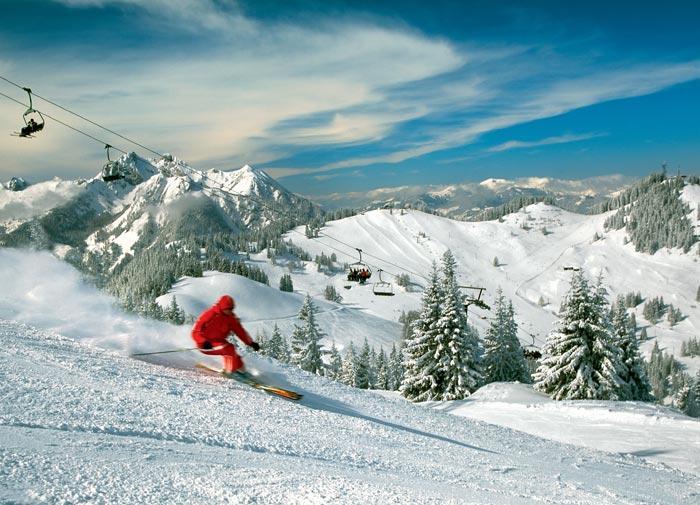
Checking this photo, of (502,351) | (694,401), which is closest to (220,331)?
(502,351)

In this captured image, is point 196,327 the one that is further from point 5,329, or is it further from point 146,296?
point 146,296

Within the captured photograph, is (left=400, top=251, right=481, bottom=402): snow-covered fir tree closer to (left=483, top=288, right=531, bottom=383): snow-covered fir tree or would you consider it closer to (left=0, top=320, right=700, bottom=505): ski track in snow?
(left=483, top=288, right=531, bottom=383): snow-covered fir tree

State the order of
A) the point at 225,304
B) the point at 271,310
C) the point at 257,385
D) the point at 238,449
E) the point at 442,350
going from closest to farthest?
the point at 238,449 < the point at 257,385 < the point at 225,304 < the point at 442,350 < the point at 271,310

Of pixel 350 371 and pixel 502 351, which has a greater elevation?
pixel 502 351

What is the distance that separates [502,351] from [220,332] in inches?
1330

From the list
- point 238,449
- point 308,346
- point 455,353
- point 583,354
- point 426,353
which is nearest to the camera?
point 238,449

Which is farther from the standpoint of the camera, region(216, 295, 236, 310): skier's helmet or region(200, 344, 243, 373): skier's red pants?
region(216, 295, 236, 310): skier's helmet

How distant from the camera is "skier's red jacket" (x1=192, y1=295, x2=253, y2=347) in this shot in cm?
1188

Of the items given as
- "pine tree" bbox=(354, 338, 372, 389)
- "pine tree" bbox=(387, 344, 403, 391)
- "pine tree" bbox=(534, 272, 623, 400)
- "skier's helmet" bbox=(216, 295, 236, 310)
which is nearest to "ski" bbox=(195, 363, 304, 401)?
"skier's helmet" bbox=(216, 295, 236, 310)

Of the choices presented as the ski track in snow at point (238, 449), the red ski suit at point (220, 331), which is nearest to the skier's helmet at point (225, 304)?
the red ski suit at point (220, 331)

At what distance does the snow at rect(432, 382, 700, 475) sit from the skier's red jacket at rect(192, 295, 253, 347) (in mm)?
11697

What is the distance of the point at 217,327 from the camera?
12.0 meters

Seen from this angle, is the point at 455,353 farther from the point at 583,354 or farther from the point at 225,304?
the point at 225,304

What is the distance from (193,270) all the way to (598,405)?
138m
